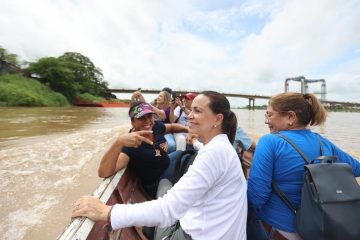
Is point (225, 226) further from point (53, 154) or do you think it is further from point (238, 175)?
point (53, 154)

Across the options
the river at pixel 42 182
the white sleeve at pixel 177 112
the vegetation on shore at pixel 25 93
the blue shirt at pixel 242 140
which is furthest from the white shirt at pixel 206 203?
the vegetation on shore at pixel 25 93

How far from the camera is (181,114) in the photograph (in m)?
4.89

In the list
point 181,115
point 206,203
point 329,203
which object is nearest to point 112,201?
point 206,203

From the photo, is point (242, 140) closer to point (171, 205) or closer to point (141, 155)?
point (141, 155)

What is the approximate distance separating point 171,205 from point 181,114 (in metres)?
3.61

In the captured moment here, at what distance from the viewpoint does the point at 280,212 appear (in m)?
1.73

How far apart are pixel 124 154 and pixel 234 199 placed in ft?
4.36

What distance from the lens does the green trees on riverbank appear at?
31.3 m

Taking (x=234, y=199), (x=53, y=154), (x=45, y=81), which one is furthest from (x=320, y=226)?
(x=45, y=81)

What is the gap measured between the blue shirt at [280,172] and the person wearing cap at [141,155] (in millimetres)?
993

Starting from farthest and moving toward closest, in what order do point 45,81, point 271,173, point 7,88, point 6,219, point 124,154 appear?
point 45,81, point 7,88, point 6,219, point 124,154, point 271,173

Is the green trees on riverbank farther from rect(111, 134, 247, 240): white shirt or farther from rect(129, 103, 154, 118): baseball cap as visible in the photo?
rect(111, 134, 247, 240): white shirt

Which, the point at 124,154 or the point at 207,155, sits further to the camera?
the point at 124,154

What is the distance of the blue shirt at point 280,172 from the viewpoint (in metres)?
1.64
